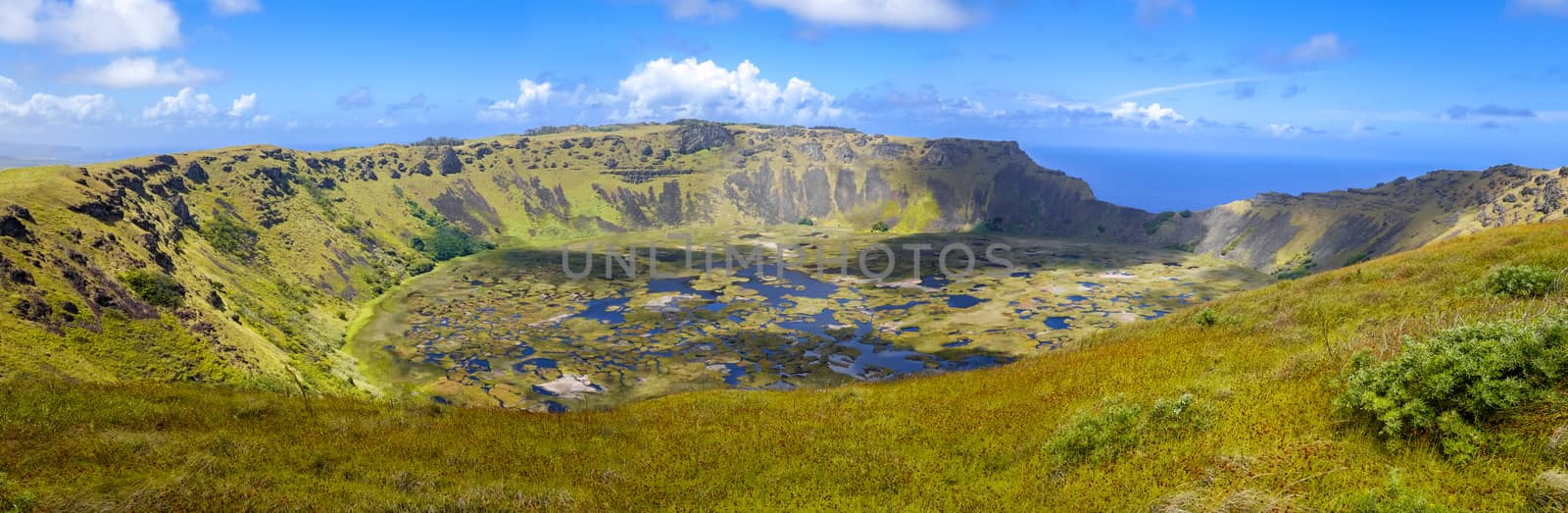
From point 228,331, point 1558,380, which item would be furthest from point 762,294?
point 1558,380

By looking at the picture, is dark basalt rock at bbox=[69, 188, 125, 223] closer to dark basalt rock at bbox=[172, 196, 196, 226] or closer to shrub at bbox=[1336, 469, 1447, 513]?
dark basalt rock at bbox=[172, 196, 196, 226]

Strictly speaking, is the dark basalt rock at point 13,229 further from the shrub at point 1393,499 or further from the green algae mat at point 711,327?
the shrub at point 1393,499

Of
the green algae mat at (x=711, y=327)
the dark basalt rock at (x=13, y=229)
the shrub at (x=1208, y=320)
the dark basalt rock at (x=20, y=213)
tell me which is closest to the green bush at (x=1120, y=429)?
the shrub at (x=1208, y=320)

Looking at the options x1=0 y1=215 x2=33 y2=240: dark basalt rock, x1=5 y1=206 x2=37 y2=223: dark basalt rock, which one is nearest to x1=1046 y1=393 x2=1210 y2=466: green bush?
x1=0 y1=215 x2=33 y2=240: dark basalt rock

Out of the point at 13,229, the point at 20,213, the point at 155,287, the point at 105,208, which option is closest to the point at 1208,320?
the point at 155,287

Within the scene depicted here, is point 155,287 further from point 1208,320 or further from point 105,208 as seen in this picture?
point 1208,320

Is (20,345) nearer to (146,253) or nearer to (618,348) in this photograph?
(146,253)

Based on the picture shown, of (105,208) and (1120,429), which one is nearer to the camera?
(1120,429)
